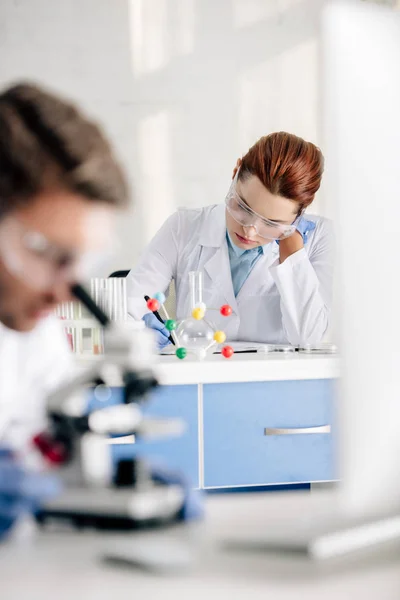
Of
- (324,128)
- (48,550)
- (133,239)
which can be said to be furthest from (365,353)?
(133,239)

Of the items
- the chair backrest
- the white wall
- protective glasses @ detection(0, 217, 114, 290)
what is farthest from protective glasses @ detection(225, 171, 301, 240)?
the white wall

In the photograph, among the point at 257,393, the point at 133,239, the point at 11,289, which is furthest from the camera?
the point at 133,239

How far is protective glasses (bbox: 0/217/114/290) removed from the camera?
750 mm

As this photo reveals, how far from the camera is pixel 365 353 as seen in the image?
54 cm

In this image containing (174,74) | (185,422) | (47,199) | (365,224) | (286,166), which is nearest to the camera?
(365,224)

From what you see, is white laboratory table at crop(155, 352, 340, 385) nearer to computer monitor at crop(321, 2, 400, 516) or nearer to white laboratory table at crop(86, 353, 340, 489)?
white laboratory table at crop(86, 353, 340, 489)

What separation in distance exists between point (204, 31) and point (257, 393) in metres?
3.08

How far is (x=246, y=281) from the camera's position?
2488mm

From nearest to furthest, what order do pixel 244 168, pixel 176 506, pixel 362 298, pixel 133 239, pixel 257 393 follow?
1. pixel 362 298
2. pixel 176 506
3. pixel 257 393
4. pixel 244 168
5. pixel 133 239

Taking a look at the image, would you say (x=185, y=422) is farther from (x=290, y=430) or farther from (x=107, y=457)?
(x=107, y=457)

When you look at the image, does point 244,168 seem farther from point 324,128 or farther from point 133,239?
point 133,239

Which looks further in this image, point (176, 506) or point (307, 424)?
point (307, 424)

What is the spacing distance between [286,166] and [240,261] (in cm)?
55

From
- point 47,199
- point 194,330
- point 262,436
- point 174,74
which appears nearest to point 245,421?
point 262,436
